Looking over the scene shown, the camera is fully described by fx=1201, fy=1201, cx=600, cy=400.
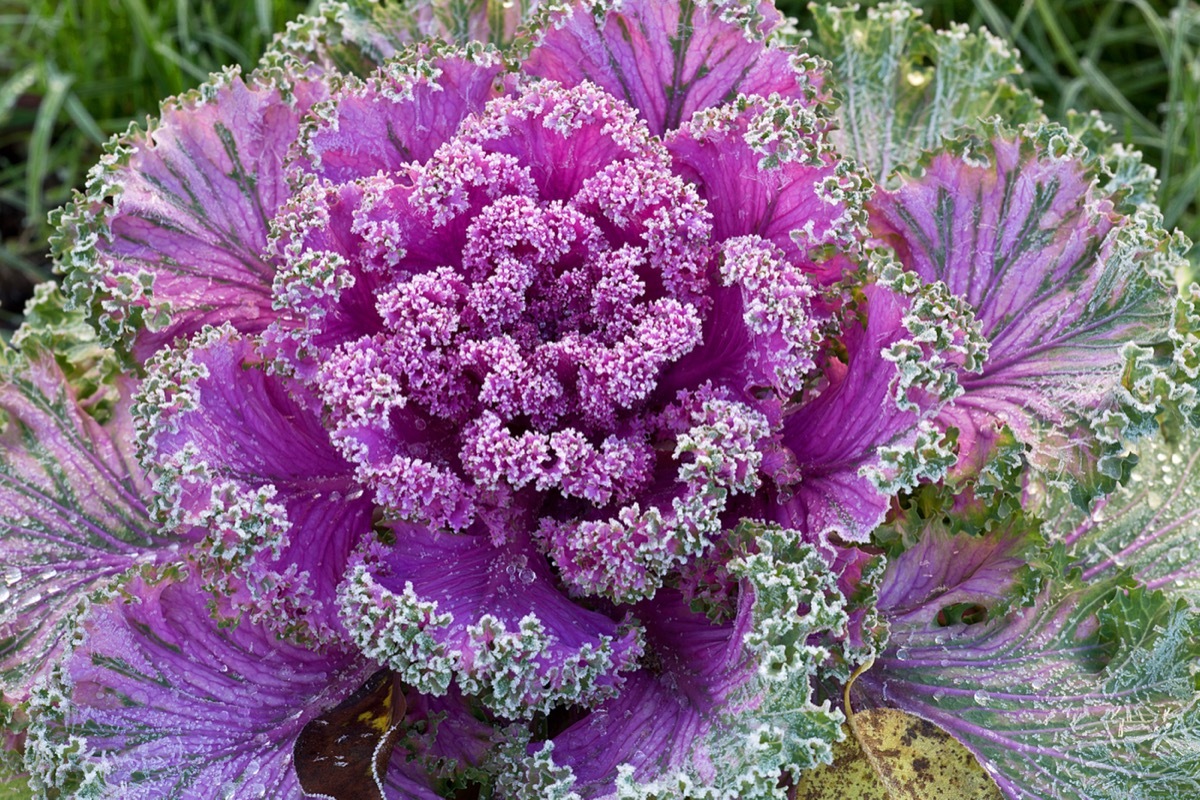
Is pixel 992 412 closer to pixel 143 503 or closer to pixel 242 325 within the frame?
pixel 242 325

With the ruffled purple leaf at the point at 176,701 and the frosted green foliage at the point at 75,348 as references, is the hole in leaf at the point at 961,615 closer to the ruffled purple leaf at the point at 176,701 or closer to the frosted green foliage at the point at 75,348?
the ruffled purple leaf at the point at 176,701

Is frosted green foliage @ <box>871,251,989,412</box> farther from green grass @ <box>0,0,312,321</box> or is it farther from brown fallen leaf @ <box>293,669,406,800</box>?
green grass @ <box>0,0,312,321</box>

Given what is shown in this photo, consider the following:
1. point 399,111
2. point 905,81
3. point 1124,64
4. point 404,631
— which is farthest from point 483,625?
point 1124,64

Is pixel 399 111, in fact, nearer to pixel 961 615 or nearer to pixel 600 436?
pixel 600 436

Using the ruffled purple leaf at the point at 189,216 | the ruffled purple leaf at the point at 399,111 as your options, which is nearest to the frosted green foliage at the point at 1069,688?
the ruffled purple leaf at the point at 399,111

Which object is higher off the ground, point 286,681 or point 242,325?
point 242,325

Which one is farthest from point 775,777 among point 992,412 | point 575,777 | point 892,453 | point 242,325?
point 242,325

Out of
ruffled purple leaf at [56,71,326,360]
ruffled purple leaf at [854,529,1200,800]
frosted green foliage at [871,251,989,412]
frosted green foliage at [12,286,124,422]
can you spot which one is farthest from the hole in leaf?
frosted green foliage at [12,286,124,422]

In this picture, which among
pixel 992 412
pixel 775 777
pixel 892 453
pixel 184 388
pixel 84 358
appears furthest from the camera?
pixel 84 358
